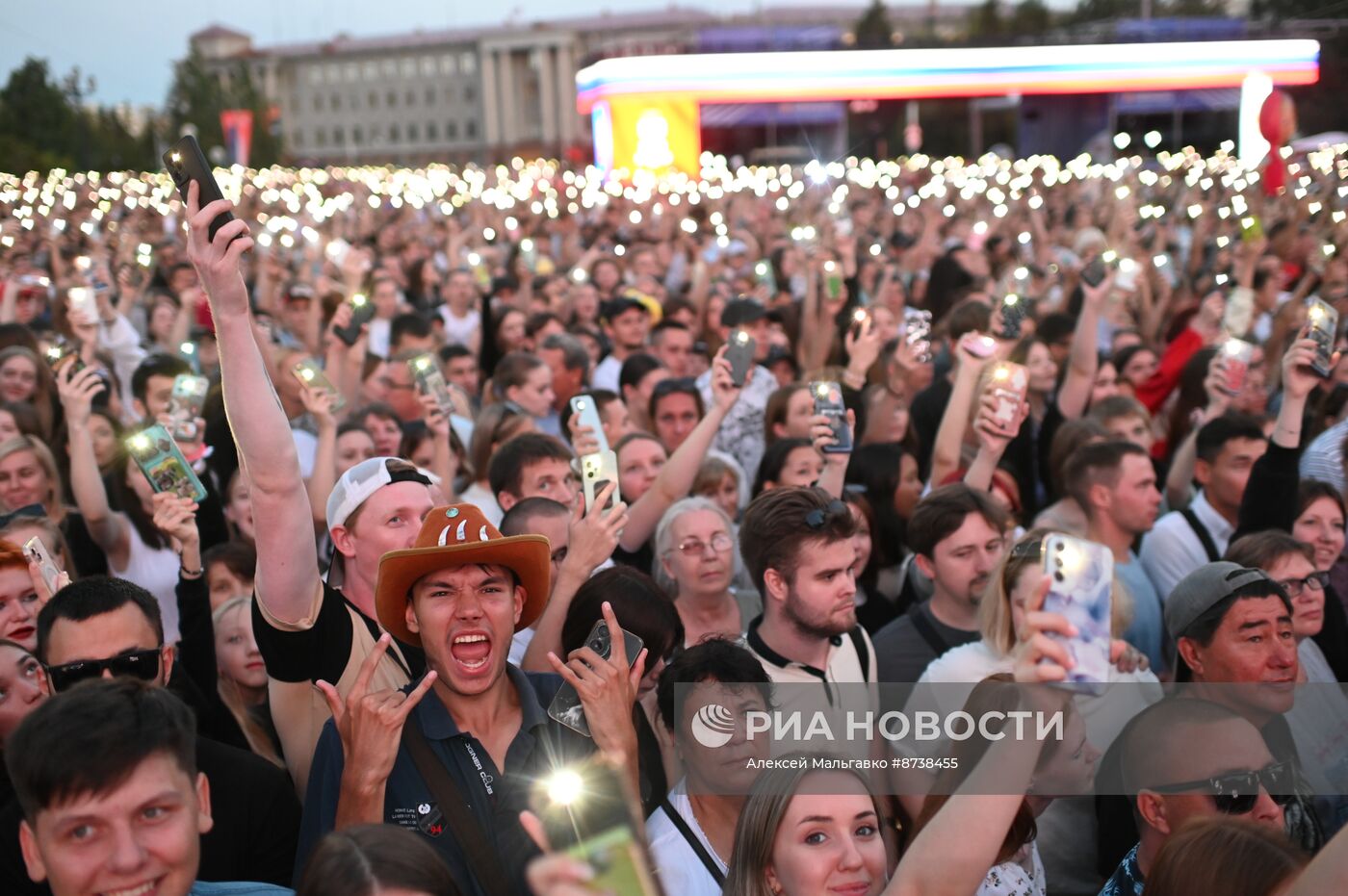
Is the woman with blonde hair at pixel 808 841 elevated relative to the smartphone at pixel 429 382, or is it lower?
lower

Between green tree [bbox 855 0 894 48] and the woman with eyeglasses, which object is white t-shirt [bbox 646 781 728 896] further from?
green tree [bbox 855 0 894 48]

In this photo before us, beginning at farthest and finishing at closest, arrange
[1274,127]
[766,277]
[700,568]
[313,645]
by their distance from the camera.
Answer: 1. [1274,127]
2. [766,277]
3. [700,568]
4. [313,645]

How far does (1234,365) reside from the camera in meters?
6.25

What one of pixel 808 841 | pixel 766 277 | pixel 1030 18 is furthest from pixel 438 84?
pixel 808 841

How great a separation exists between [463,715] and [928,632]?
1.89 metres

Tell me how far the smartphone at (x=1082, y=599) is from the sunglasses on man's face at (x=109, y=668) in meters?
2.18

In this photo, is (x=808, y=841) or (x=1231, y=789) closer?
(x=808, y=841)

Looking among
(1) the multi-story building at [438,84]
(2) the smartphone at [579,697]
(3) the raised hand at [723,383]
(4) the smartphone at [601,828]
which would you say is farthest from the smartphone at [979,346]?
(1) the multi-story building at [438,84]

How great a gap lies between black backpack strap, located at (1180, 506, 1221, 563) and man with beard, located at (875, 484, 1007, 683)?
1.16 m

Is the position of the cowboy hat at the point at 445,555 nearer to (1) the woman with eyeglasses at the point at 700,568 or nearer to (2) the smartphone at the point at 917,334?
(1) the woman with eyeglasses at the point at 700,568

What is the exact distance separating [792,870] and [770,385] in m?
5.08

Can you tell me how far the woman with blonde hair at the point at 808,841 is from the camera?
2.75 metres

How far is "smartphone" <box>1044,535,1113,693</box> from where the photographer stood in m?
2.16

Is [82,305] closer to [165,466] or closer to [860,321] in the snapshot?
[165,466]
